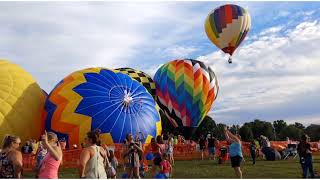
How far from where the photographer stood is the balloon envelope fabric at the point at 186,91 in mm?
29094

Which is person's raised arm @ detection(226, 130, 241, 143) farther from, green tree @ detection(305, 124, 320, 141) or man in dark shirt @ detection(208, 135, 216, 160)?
green tree @ detection(305, 124, 320, 141)

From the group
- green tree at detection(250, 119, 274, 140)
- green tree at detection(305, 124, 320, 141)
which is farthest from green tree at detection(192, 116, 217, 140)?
green tree at detection(305, 124, 320, 141)

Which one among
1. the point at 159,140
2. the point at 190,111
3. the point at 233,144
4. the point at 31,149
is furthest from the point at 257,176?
A: the point at 190,111

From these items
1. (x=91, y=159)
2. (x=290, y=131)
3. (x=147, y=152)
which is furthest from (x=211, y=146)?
(x=290, y=131)

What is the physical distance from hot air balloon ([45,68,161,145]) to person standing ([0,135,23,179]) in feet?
37.3

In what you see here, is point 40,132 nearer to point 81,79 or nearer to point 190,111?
point 81,79

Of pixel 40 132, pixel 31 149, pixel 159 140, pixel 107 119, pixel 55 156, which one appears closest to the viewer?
pixel 55 156

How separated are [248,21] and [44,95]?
47.8 ft

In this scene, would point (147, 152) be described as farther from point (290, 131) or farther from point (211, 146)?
point (290, 131)

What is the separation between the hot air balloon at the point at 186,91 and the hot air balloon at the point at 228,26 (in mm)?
1869

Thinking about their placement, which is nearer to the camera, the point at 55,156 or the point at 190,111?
the point at 55,156

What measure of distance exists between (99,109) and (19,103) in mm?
3228

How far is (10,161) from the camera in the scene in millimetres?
6547

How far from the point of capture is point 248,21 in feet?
96.6
